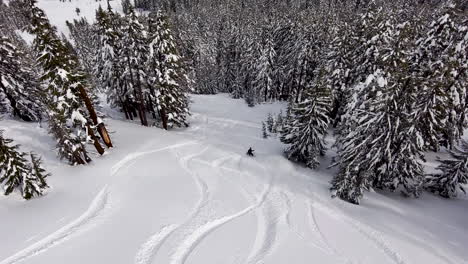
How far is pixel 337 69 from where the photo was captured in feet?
90.9

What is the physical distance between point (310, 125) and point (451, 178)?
972cm

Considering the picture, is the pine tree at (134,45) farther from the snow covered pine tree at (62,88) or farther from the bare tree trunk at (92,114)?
the snow covered pine tree at (62,88)

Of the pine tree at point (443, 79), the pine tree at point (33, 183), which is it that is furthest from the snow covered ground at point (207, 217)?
the pine tree at point (443, 79)

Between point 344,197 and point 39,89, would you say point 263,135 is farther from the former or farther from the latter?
point 39,89

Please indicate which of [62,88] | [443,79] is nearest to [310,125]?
[443,79]

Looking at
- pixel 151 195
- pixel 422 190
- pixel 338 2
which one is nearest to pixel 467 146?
pixel 422 190

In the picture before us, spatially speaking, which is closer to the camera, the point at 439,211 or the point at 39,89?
the point at 439,211

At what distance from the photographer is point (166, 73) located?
2630cm

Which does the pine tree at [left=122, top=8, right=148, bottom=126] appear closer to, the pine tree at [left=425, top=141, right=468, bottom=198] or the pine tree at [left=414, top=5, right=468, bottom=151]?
the pine tree at [left=414, top=5, right=468, bottom=151]

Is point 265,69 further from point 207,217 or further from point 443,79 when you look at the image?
point 207,217

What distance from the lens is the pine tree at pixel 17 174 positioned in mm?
13617

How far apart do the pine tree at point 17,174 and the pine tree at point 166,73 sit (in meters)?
13.7

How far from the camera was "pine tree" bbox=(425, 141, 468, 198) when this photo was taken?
1738 centimetres

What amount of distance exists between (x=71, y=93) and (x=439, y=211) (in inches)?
969
